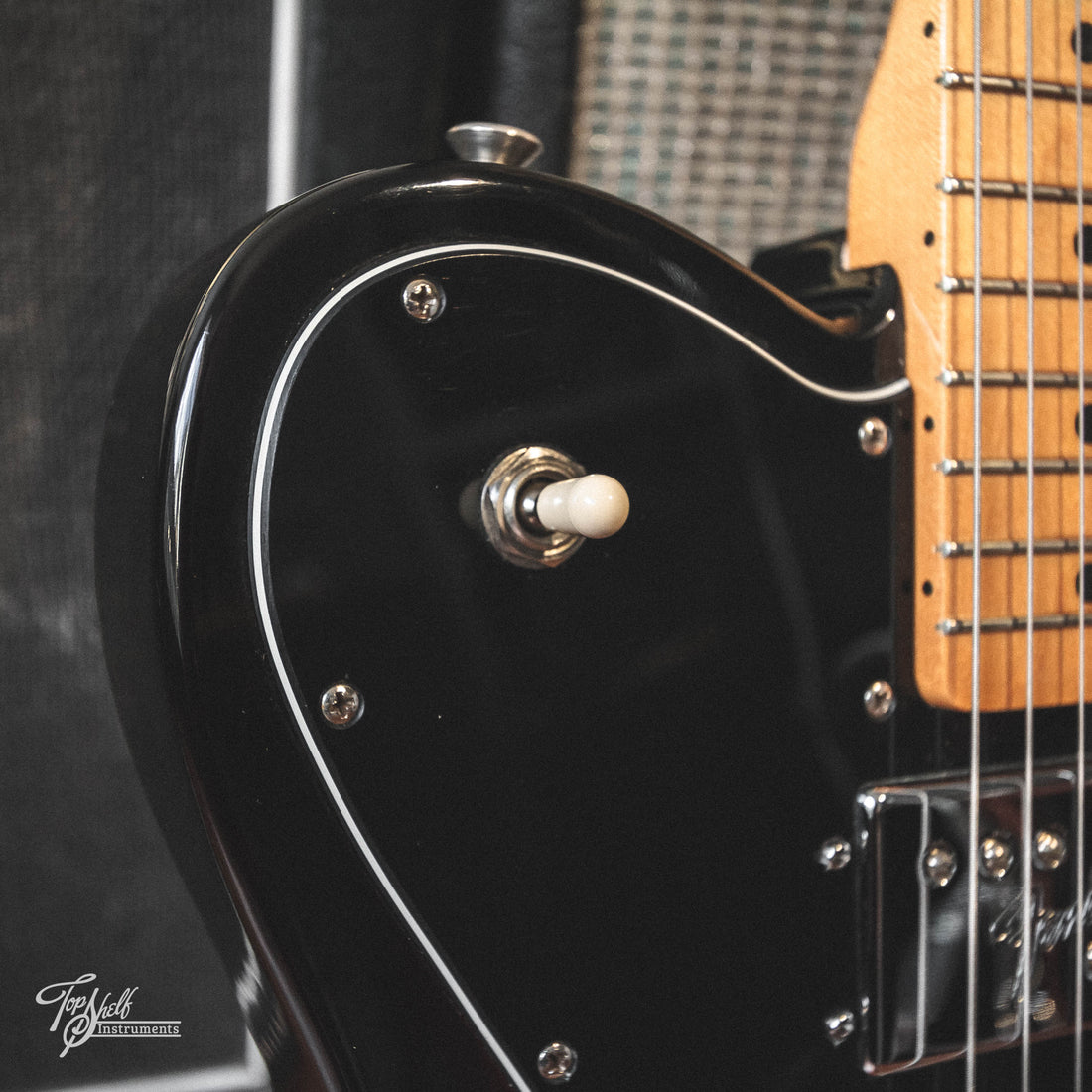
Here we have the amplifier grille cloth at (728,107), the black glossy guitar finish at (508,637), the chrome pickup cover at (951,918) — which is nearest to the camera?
the black glossy guitar finish at (508,637)

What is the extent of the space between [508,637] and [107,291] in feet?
0.87

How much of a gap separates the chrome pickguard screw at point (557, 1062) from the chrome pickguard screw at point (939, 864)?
0.17 m

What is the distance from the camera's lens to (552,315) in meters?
0.35

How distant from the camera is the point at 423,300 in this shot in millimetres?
329

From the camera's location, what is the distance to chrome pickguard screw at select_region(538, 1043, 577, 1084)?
342mm

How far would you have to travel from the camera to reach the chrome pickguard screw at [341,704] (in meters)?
0.31

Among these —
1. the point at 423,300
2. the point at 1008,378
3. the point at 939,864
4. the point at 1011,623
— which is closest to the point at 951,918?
the point at 939,864

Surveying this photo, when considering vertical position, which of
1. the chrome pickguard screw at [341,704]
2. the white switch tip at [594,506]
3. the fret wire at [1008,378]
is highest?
the fret wire at [1008,378]

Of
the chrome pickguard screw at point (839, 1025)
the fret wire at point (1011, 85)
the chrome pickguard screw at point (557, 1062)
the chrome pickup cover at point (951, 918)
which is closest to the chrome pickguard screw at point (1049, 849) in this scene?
the chrome pickup cover at point (951, 918)

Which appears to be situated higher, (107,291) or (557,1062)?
(107,291)

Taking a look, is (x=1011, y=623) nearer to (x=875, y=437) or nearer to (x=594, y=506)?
(x=875, y=437)

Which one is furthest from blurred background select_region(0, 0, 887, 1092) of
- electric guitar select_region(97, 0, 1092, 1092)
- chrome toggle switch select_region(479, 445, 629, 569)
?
chrome toggle switch select_region(479, 445, 629, 569)

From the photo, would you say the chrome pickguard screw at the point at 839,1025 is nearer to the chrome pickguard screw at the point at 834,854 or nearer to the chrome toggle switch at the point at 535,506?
the chrome pickguard screw at the point at 834,854

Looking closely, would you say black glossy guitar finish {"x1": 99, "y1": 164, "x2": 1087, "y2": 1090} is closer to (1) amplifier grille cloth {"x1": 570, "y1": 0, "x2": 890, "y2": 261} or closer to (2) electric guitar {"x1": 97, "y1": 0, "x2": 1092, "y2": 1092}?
(2) electric guitar {"x1": 97, "y1": 0, "x2": 1092, "y2": 1092}
